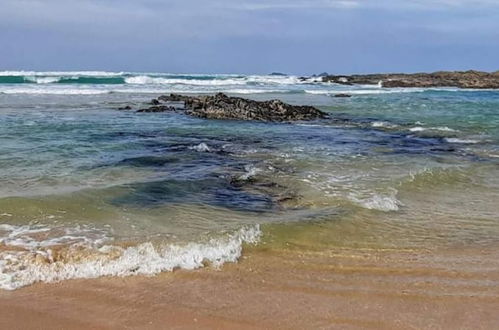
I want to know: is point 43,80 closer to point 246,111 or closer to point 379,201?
point 246,111

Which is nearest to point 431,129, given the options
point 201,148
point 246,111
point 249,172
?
point 246,111

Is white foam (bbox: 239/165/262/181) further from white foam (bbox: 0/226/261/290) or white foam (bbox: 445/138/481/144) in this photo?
white foam (bbox: 445/138/481/144)

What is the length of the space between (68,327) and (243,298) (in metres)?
1.38

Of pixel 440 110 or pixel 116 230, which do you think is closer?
pixel 116 230

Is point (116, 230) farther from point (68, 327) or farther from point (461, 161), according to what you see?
point (461, 161)

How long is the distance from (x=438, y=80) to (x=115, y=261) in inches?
2452

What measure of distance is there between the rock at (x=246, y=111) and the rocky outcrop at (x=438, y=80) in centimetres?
3819

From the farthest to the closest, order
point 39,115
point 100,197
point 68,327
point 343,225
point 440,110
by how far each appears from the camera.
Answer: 1. point 440,110
2. point 39,115
3. point 100,197
4. point 343,225
5. point 68,327

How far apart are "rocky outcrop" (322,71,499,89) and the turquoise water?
147 feet

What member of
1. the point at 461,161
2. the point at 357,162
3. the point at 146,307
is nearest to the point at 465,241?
the point at 146,307

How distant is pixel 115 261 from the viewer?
206 inches

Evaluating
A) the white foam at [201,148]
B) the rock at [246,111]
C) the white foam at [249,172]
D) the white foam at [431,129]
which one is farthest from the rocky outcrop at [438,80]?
the white foam at [249,172]

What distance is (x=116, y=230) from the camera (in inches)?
245

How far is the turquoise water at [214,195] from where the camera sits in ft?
18.5
